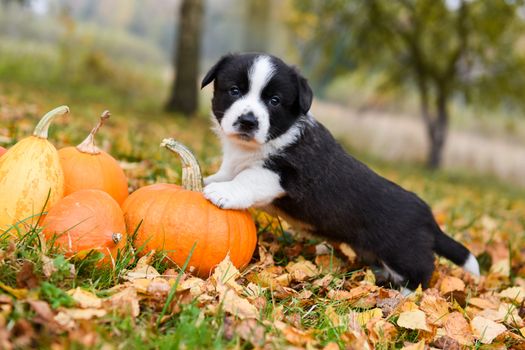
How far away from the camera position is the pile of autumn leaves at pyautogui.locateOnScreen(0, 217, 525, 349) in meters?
1.98

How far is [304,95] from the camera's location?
9.83 feet

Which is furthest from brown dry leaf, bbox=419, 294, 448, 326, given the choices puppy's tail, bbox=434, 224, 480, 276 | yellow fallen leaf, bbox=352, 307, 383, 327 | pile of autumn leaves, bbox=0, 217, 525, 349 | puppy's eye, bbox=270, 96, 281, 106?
puppy's eye, bbox=270, 96, 281, 106

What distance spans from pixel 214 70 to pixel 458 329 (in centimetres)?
190

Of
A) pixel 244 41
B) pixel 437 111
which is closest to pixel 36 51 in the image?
pixel 437 111

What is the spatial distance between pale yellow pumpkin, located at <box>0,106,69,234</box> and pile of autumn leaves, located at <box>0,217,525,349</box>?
0.50 m

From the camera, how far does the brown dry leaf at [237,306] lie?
2211mm

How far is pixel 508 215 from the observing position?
7.09 m

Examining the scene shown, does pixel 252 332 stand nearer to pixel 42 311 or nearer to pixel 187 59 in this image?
pixel 42 311

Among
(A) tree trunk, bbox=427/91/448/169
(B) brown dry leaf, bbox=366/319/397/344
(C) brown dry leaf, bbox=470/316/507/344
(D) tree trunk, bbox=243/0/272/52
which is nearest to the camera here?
(B) brown dry leaf, bbox=366/319/397/344

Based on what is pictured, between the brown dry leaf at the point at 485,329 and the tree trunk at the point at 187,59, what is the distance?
33.4 ft

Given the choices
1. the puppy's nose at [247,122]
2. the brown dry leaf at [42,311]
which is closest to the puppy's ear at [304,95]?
the puppy's nose at [247,122]

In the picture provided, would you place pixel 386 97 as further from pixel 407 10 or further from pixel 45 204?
pixel 45 204

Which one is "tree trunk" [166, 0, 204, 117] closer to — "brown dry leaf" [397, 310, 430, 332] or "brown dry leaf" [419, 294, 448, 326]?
"brown dry leaf" [419, 294, 448, 326]

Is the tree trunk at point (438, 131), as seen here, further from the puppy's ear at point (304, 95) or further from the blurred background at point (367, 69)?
the puppy's ear at point (304, 95)
